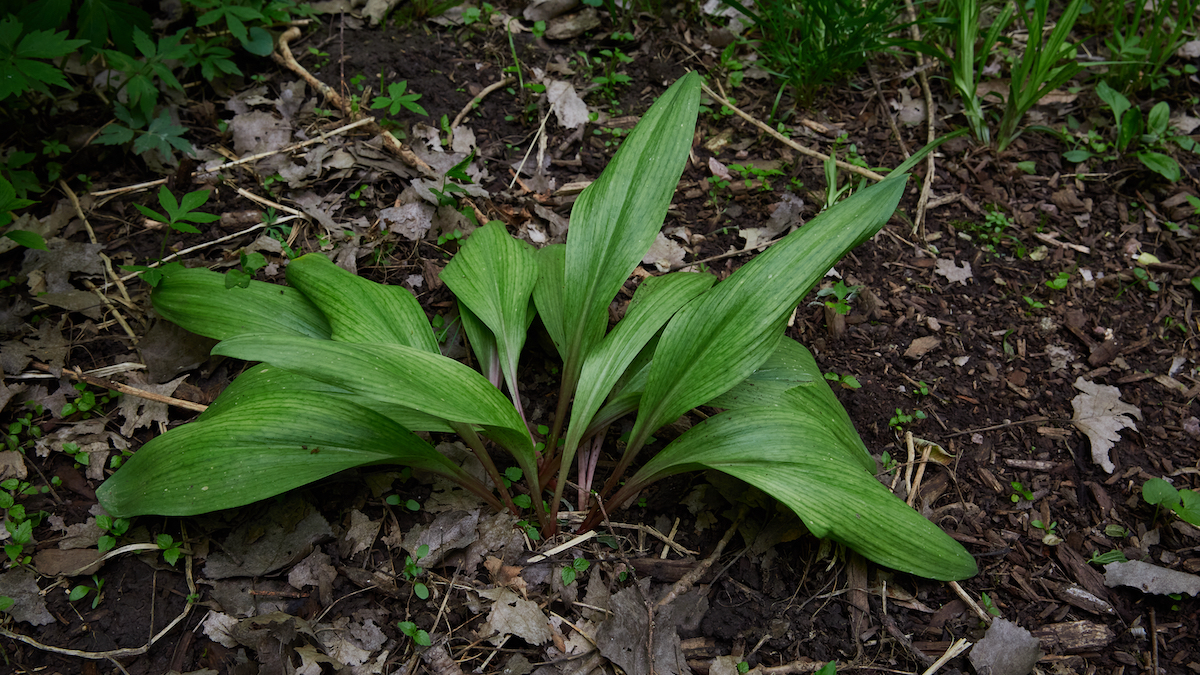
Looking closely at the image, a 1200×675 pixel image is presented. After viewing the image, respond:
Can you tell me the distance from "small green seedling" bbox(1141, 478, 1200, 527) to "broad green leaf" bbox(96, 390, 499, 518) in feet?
5.93

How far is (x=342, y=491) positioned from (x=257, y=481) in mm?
278

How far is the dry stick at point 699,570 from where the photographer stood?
163 cm

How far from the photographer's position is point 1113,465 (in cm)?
195

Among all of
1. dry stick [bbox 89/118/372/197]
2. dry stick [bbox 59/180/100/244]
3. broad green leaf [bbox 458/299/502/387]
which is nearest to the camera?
broad green leaf [bbox 458/299/502/387]

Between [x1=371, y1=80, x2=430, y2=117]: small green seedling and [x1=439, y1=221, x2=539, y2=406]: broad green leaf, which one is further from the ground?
[x1=371, y1=80, x2=430, y2=117]: small green seedling

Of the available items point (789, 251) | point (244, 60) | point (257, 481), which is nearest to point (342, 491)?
point (257, 481)

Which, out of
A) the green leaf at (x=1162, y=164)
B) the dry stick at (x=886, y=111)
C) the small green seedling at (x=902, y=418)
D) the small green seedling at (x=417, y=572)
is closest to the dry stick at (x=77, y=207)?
the small green seedling at (x=417, y=572)

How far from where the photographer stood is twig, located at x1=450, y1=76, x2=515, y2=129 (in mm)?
2584

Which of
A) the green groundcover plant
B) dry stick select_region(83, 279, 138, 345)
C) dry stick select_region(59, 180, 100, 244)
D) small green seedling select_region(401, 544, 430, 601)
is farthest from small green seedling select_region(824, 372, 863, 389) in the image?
dry stick select_region(59, 180, 100, 244)

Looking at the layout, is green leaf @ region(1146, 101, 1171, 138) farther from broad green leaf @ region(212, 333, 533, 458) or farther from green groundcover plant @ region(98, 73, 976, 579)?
broad green leaf @ region(212, 333, 533, 458)

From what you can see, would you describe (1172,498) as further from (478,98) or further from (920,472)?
(478,98)

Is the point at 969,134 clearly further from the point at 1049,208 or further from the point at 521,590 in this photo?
the point at 521,590

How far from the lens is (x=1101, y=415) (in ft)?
6.66

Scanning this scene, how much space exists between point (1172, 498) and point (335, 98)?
9.24ft
